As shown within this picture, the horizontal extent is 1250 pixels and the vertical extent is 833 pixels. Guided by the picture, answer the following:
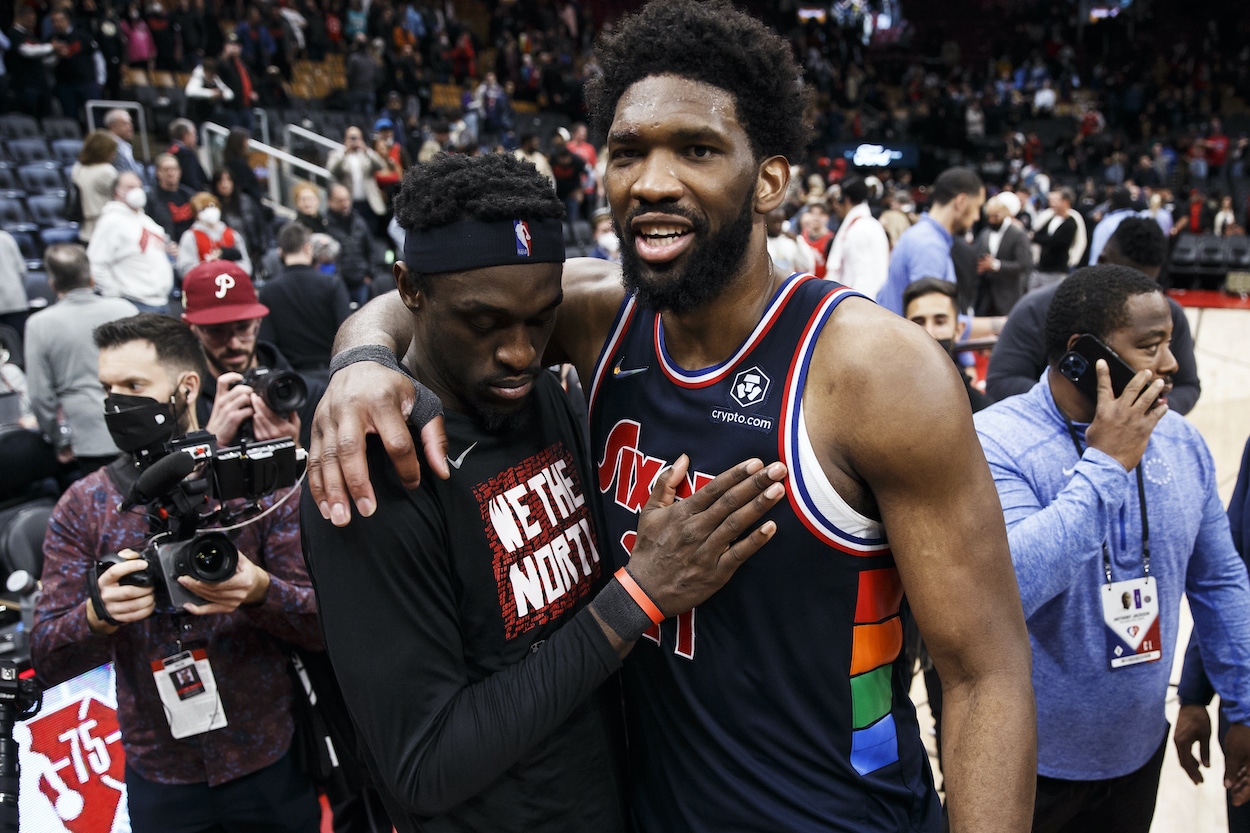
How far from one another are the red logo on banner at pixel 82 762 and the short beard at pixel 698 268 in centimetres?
210

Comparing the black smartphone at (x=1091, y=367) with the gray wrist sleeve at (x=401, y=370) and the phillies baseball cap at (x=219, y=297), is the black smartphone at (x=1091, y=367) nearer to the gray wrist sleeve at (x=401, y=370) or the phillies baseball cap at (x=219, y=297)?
the gray wrist sleeve at (x=401, y=370)

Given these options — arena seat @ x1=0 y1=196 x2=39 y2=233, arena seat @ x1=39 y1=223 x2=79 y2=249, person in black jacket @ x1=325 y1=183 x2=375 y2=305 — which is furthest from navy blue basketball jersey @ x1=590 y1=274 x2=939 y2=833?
arena seat @ x1=0 y1=196 x2=39 y2=233

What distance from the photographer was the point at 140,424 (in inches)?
84.9

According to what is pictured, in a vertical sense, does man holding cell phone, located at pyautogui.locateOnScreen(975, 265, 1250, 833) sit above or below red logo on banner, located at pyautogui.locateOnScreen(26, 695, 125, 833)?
above

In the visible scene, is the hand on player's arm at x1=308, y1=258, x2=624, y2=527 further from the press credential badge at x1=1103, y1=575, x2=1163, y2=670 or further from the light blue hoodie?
the press credential badge at x1=1103, y1=575, x2=1163, y2=670

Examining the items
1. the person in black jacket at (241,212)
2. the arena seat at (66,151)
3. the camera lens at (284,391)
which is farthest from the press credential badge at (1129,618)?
the arena seat at (66,151)

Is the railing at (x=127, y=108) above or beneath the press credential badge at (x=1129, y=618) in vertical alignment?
above

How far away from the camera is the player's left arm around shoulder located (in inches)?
52.7

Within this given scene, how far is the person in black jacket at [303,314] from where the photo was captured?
5.34m

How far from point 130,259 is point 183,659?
16.2 ft

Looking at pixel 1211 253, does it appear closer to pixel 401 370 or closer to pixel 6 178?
pixel 6 178

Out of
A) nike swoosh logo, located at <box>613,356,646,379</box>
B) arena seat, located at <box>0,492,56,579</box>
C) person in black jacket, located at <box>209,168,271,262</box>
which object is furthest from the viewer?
person in black jacket, located at <box>209,168,271,262</box>

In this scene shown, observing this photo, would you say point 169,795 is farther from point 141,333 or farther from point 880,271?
point 880,271

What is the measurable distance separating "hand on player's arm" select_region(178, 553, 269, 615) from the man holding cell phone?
5.12 feet
